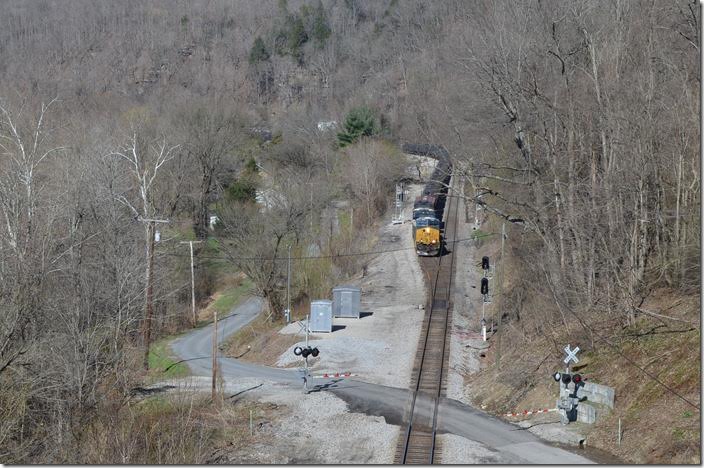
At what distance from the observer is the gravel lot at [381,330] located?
3222cm

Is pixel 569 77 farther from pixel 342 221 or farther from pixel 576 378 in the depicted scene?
pixel 342 221

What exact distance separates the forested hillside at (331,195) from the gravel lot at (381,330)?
310cm

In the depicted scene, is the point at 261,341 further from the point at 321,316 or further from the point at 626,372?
the point at 626,372

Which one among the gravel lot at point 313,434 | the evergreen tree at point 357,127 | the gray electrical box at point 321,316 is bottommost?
the gravel lot at point 313,434

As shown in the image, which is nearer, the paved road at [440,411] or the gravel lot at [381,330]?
the paved road at [440,411]

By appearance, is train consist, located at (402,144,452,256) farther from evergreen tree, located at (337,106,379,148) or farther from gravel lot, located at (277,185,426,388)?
evergreen tree, located at (337,106,379,148)

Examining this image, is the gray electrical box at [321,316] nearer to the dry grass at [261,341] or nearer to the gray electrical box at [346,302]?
the dry grass at [261,341]

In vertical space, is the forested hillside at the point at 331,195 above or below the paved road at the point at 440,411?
above

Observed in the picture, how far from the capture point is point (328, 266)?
155 feet

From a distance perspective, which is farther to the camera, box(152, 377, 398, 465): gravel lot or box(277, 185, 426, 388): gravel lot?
box(277, 185, 426, 388): gravel lot

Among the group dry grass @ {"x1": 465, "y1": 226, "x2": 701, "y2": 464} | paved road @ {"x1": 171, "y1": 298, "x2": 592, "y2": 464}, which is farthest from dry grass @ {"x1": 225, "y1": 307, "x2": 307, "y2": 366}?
dry grass @ {"x1": 465, "y1": 226, "x2": 701, "y2": 464}

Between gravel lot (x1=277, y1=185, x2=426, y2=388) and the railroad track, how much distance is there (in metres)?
0.45

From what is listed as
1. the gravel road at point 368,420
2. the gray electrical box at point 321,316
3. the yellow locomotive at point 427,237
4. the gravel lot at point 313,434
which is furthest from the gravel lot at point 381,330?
the gravel lot at point 313,434

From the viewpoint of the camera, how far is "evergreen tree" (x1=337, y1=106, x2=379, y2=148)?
242 ft
